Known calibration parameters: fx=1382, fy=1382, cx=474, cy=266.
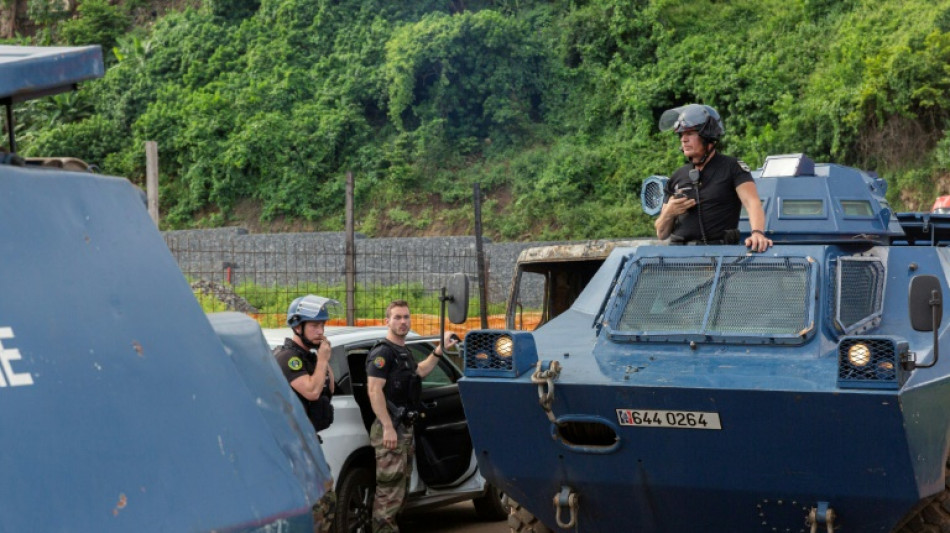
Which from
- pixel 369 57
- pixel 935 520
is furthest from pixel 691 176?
pixel 369 57

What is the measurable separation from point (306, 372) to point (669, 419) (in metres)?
2.44

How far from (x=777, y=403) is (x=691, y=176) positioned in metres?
2.18

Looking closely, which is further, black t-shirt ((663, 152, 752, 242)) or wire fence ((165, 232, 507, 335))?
wire fence ((165, 232, 507, 335))

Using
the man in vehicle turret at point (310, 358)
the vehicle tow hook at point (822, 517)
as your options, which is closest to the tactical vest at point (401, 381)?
the man in vehicle turret at point (310, 358)

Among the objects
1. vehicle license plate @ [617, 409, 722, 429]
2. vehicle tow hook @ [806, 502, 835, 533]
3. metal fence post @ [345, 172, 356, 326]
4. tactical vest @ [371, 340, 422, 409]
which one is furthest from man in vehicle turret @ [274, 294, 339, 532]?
metal fence post @ [345, 172, 356, 326]

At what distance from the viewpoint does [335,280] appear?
2558cm

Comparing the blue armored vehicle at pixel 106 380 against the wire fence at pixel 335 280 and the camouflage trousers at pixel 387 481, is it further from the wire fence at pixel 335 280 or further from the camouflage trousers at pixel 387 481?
the wire fence at pixel 335 280

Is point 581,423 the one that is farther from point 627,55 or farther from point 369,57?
point 369,57

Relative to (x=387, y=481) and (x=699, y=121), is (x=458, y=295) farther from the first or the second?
(x=699, y=121)

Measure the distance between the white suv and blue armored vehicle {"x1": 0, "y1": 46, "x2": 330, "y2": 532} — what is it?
5465mm

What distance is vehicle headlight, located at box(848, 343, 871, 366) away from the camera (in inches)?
257

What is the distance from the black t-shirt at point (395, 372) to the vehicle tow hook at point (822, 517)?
10.3ft

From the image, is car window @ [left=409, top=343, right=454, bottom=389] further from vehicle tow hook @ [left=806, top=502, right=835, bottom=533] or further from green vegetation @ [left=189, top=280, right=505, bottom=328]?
green vegetation @ [left=189, top=280, right=505, bottom=328]

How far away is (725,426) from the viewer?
685cm
